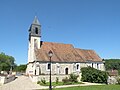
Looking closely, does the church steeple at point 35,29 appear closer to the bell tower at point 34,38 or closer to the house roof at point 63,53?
the bell tower at point 34,38

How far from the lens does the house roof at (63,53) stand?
44.2 metres

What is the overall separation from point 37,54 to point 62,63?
6613 mm

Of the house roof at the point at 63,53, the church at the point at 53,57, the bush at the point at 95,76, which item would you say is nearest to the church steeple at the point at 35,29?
the church at the point at 53,57

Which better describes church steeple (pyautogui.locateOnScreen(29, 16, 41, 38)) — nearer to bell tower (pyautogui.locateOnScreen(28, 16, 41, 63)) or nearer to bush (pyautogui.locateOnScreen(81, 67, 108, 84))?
bell tower (pyautogui.locateOnScreen(28, 16, 41, 63))

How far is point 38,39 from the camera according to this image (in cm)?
4672

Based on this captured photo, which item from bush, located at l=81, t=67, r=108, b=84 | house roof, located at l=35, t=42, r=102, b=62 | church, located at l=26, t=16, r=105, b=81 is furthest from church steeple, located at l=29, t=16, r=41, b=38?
bush, located at l=81, t=67, r=108, b=84

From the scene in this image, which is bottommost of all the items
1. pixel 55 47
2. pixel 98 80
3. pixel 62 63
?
pixel 98 80

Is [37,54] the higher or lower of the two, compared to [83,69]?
higher

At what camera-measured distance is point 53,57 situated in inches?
1767

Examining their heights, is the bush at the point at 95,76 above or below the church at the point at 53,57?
below

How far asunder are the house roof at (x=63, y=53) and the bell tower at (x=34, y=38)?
1420 millimetres

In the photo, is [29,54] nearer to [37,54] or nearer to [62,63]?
[37,54]

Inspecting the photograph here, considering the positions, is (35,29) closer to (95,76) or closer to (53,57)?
(53,57)

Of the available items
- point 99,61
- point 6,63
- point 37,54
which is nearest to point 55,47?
point 37,54
